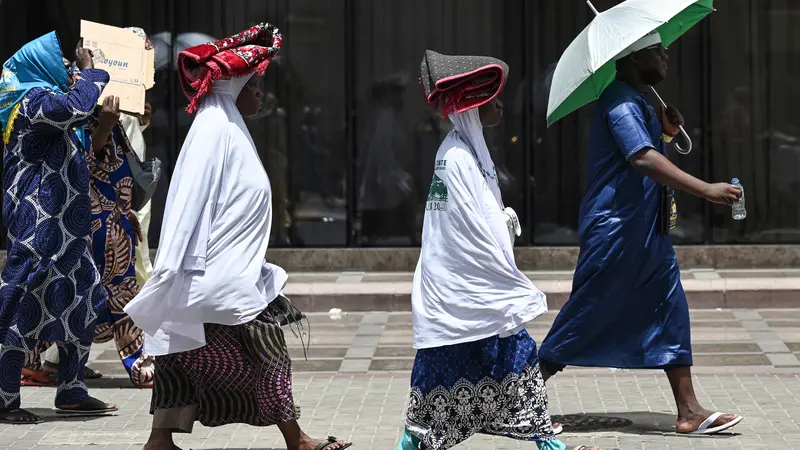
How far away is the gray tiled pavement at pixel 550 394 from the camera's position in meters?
7.58

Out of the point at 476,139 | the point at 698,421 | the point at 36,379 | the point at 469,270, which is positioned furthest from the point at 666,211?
the point at 36,379

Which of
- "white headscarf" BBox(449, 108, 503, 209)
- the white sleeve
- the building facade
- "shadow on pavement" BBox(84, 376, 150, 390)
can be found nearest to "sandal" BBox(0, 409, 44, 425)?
"shadow on pavement" BBox(84, 376, 150, 390)

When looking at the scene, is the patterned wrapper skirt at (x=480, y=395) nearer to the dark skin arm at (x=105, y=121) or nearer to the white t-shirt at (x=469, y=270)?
the white t-shirt at (x=469, y=270)

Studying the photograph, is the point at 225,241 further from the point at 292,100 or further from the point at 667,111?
the point at 292,100

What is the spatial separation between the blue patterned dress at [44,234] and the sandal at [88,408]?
46 mm

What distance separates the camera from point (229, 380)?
6.79 m

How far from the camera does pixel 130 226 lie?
9.29m

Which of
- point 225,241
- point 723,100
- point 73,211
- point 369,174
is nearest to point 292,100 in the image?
→ point 369,174

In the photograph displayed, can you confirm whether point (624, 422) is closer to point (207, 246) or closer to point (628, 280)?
point (628, 280)

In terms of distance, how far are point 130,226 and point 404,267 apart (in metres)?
5.68

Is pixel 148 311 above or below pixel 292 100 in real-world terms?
below

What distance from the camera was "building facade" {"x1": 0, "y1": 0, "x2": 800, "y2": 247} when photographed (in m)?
14.8

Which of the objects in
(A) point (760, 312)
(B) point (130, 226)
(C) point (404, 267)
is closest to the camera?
(B) point (130, 226)

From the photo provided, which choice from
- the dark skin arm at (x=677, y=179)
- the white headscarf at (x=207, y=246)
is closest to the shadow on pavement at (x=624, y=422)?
the dark skin arm at (x=677, y=179)
